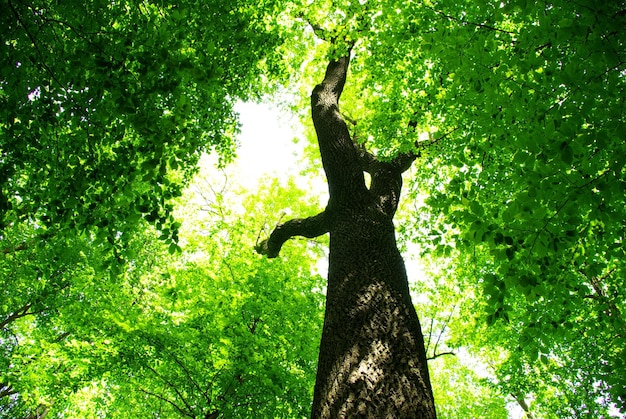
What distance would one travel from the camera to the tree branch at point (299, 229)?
6495mm

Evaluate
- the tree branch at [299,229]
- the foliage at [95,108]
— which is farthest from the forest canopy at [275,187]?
the tree branch at [299,229]

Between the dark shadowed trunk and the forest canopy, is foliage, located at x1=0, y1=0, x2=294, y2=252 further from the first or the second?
the dark shadowed trunk

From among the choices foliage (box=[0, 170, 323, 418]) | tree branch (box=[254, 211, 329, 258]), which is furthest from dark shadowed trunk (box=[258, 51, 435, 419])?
foliage (box=[0, 170, 323, 418])

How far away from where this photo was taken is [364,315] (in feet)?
11.7

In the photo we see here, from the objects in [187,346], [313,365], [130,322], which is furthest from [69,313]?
[313,365]

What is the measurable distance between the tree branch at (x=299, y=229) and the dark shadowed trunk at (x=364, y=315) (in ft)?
0.39

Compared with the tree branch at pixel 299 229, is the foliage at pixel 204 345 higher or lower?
lower

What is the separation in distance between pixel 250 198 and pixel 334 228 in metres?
10.6

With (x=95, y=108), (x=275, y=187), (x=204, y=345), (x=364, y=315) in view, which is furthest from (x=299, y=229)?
(x=275, y=187)

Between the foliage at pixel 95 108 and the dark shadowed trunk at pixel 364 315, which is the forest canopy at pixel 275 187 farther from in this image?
the dark shadowed trunk at pixel 364 315

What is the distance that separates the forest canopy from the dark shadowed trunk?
2.59 feet

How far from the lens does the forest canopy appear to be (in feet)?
9.29

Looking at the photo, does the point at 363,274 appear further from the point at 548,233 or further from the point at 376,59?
the point at 376,59

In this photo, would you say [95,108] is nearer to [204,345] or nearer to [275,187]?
[204,345]
